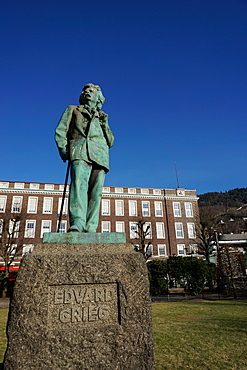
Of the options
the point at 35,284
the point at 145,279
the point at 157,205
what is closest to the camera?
the point at 35,284

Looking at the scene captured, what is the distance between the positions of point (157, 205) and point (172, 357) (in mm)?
38149

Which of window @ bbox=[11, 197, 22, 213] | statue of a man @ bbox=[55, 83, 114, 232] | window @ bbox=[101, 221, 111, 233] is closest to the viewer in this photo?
statue of a man @ bbox=[55, 83, 114, 232]

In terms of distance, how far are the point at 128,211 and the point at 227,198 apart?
123 meters

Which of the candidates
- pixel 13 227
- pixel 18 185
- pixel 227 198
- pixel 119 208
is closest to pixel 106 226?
pixel 119 208

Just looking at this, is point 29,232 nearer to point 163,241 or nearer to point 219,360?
point 163,241

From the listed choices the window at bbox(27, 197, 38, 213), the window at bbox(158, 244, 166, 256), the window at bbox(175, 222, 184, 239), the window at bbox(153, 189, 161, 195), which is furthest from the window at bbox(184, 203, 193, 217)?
the window at bbox(27, 197, 38, 213)

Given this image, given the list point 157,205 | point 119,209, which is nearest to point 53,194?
point 119,209

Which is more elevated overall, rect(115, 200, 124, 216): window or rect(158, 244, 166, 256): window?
rect(115, 200, 124, 216): window

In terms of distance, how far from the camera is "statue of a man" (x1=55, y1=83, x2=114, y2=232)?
12.2 ft

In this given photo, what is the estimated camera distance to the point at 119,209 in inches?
1586

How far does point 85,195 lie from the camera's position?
12.5 ft

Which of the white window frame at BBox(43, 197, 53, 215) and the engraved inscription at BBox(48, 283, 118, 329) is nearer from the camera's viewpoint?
the engraved inscription at BBox(48, 283, 118, 329)

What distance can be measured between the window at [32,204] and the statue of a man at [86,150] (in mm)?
35458

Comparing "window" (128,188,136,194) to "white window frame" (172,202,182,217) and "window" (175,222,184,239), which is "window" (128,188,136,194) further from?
"window" (175,222,184,239)
